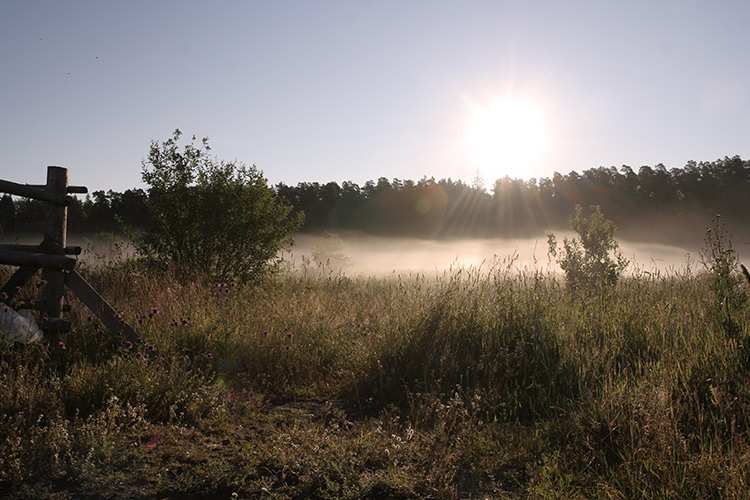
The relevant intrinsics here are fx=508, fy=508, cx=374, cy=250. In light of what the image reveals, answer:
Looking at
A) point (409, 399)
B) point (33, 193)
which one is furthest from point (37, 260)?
point (409, 399)

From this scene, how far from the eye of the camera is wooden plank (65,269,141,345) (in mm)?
5340

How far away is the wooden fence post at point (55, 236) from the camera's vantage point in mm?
5199

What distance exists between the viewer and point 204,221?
1119cm

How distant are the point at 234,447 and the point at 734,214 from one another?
198 feet

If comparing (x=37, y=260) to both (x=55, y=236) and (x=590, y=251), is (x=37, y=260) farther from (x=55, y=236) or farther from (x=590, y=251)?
(x=590, y=251)

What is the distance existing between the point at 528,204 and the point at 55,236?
67.0 m

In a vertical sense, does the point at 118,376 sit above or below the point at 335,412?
above

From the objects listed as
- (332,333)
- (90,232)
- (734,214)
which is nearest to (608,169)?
(734,214)

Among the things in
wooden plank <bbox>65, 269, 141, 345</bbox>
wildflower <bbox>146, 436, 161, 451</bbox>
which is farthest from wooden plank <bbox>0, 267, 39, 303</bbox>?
wildflower <bbox>146, 436, 161, 451</bbox>

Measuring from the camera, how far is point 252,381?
5387mm

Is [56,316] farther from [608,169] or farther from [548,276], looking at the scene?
[608,169]

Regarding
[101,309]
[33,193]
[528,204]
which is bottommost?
[101,309]

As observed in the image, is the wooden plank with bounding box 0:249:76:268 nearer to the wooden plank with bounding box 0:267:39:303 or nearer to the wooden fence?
the wooden fence

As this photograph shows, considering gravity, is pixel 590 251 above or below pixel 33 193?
below
